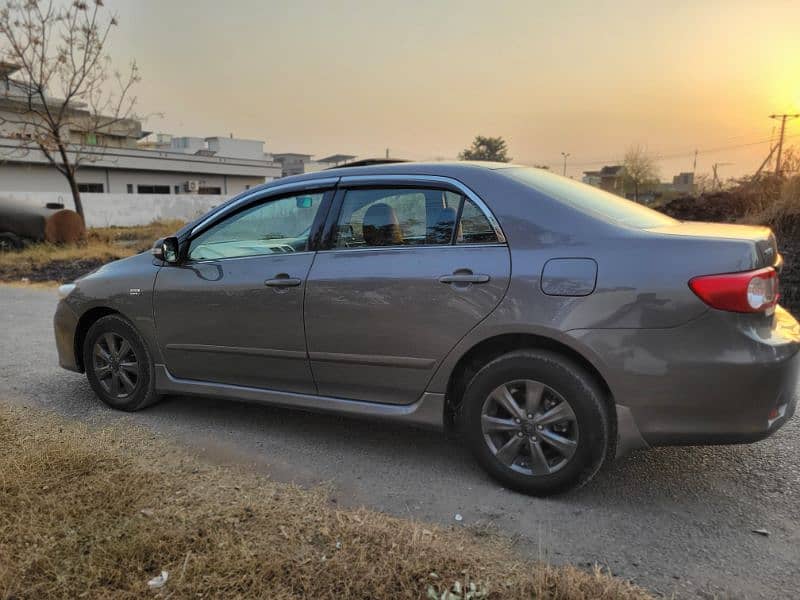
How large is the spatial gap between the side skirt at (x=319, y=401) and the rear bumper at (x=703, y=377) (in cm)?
92

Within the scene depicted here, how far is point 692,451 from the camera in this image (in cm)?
356

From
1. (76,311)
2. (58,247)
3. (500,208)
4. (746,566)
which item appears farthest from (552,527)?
(58,247)

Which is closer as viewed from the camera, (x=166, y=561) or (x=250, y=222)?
(x=166, y=561)

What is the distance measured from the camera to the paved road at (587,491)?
99.3 inches

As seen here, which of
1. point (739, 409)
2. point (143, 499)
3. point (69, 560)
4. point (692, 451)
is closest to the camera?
point (69, 560)

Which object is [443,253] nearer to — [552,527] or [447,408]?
[447,408]

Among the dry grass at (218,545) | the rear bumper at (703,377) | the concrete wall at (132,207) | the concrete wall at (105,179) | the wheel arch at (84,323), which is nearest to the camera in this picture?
the dry grass at (218,545)

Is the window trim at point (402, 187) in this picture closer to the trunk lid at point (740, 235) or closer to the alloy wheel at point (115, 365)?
the trunk lid at point (740, 235)

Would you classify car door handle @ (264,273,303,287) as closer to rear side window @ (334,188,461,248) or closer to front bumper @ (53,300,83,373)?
rear side window @ (334,188,461,248)

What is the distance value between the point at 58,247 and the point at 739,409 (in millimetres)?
18433

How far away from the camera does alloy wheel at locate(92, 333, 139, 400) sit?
434cm

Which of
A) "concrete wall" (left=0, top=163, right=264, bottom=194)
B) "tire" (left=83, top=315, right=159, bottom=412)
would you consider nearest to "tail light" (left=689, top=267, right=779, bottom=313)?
"tire" (left=83, top=315, right=159, bottom=412)

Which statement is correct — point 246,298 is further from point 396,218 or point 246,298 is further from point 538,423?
point 538,423

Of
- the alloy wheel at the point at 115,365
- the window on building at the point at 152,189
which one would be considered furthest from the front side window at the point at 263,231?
the window on building at the point at 152,189
